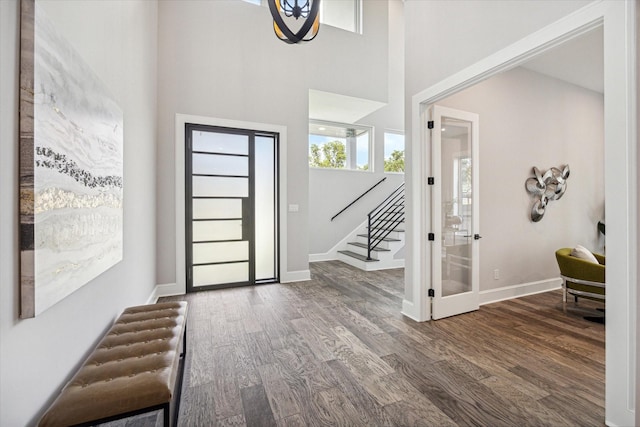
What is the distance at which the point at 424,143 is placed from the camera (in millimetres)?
3070

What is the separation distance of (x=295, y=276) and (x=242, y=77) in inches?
128

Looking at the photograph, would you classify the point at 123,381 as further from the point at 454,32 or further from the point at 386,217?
the point at 386,217

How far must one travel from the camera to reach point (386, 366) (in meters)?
2.18

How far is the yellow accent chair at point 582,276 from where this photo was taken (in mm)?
3012

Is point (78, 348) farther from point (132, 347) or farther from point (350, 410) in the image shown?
point (350, 410)

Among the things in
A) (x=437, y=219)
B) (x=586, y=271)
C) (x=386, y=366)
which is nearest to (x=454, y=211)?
(x=437, y=219)

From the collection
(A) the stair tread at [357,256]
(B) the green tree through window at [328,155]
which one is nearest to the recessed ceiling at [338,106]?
(B) the green tree through window at [328,155]

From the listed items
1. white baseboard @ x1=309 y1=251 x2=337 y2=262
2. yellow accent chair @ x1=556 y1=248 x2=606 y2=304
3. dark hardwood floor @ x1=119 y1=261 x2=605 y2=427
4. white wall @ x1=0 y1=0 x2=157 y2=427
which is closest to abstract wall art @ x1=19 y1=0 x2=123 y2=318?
white wall @ x1=0 y1=0 x2=157 y2=427

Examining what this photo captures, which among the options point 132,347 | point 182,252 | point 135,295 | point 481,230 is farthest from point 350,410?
point 182,252

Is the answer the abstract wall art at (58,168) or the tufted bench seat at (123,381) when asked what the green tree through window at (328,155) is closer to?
the abstract wall art at (58,168)

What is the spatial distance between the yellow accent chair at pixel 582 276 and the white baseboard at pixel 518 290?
2.07 ft

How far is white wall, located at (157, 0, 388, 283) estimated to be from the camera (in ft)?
12.9

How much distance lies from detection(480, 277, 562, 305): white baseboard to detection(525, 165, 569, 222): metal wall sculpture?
964mm

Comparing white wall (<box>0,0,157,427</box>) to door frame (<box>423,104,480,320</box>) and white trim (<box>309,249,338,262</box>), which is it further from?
white trim (<box>309,249,338,262</box>)
